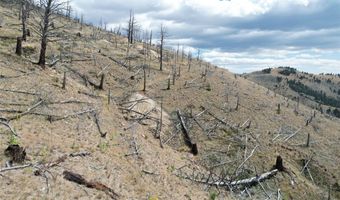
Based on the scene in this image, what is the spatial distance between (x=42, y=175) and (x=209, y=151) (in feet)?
80.2

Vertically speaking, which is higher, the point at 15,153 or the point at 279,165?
the point at 15,153

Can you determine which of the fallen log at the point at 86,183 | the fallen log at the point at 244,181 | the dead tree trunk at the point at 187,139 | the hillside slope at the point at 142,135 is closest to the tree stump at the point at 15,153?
the hillside slope at the point at 142,135

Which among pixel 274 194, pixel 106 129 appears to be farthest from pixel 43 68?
pixel 274 194

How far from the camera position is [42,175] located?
18312 mm

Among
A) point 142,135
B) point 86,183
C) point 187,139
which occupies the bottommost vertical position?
point 187,139

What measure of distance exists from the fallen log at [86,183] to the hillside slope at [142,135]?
37 cm

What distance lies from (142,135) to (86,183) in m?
15.5

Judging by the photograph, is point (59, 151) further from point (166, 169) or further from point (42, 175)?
point (166, 169)

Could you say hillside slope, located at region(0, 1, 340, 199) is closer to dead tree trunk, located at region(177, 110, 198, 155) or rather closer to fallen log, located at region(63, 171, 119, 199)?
fallen log, located at region(63, 171, 119, 199)

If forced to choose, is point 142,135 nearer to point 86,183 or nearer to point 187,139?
point 187,139

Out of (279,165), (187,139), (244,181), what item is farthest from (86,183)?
(279,165)

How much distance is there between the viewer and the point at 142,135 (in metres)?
34.9

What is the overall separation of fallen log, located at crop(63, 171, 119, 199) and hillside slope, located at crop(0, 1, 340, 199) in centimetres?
37

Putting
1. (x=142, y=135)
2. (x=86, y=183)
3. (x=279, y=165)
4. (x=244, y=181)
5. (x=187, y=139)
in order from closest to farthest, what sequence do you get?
(x=86, y=183), (x=142, y=135), (x=244, y=181), (x=279, y=165), (x=187, y=139)
